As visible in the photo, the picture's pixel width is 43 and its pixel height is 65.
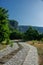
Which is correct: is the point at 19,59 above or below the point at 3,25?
below

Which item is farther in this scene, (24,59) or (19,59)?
(24,59)

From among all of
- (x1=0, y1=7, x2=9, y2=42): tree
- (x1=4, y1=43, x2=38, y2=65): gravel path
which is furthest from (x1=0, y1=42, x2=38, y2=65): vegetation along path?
(x1=0, y1=7, x2=9, y2=42): tree

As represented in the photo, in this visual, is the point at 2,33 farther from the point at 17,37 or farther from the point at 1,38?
the point at 17,37

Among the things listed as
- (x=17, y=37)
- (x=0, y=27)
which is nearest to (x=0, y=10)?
(x=0, y=27)

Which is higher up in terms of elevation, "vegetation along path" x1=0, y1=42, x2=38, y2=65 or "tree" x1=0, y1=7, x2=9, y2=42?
"tree" x1=0, y1=7, x2=9, y2=42

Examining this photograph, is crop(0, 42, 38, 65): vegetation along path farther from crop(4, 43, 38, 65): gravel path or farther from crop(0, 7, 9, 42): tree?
crop(0, 7, 9, 42): tree

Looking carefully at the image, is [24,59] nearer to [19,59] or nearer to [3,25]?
[19,59]

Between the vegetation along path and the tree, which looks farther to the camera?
the tree

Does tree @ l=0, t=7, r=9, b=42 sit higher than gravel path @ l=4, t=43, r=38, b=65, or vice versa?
tree @ l=0, t=7, r=9, b=42

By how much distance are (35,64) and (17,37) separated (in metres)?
97.2

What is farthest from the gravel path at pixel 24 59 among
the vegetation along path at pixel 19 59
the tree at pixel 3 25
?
the tree at pixel 3 25

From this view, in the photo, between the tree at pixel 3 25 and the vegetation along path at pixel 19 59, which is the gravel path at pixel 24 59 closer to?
the vegetation along path at pixel 19 59

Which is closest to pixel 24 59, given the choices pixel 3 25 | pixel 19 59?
pixel 19 59

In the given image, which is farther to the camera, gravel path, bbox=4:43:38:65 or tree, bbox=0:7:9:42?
tree, bbox=0:7:9:42
